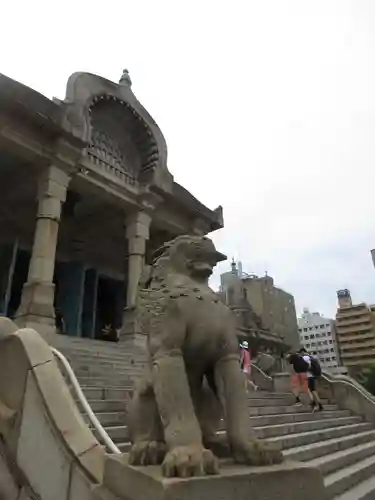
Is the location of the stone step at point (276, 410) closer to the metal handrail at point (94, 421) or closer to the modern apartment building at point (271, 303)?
the metal handrail at point (94, 421)

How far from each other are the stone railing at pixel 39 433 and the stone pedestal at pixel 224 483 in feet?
0.63

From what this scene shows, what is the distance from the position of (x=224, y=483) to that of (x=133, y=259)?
31.8 feet

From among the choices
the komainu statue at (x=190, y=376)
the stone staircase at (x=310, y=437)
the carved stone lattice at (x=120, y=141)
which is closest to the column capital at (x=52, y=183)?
the carved stone lattice at (x=120, y=141)

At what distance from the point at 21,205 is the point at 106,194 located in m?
2.87

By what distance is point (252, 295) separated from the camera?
32.9 m

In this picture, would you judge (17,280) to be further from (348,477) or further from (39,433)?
(348,477)

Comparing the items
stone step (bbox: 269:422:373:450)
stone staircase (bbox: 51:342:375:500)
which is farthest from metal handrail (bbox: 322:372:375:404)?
stone step (bbox: 269:422:373:450)

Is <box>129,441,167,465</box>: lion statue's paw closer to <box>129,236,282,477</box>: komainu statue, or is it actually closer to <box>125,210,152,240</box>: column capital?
<box>129,236,282,477</box>: komainu statue

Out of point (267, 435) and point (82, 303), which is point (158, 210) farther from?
point (267, 435)

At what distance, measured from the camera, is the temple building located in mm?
9336

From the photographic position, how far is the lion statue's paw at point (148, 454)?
216 cm

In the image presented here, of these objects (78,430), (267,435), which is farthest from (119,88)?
(78,430)

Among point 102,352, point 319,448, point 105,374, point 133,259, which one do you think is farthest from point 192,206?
point 319,448

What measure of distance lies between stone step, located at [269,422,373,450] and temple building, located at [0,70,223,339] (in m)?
5.36
